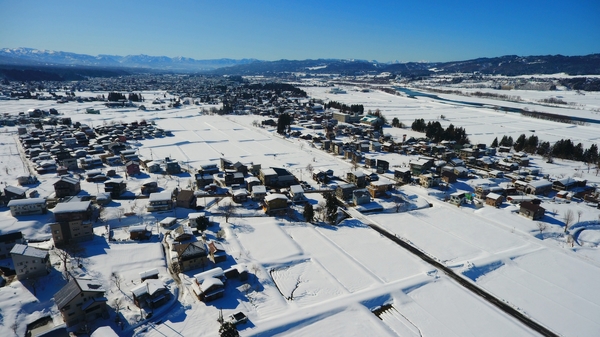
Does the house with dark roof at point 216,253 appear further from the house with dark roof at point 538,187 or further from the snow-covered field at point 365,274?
the house with dark roof at point 538,187

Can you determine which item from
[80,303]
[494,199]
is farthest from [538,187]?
[80,303]

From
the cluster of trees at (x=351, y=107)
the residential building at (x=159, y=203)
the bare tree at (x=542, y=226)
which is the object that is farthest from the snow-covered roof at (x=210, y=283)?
the cluster of trees at (x=351, y=107)

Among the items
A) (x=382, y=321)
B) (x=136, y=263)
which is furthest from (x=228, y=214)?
(x=382, y=321)

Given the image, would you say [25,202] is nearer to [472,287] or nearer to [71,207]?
[71,207]

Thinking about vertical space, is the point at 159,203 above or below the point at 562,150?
below

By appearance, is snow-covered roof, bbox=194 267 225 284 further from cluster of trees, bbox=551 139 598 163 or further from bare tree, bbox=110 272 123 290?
cluster of trees, bbox=551 139 598 163

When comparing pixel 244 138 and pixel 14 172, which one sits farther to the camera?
pixel 244 138

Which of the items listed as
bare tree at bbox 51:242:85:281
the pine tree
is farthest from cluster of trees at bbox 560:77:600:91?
bare tree at bbox 51:242:85:281

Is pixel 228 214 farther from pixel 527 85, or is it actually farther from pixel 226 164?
pixel 527 85
